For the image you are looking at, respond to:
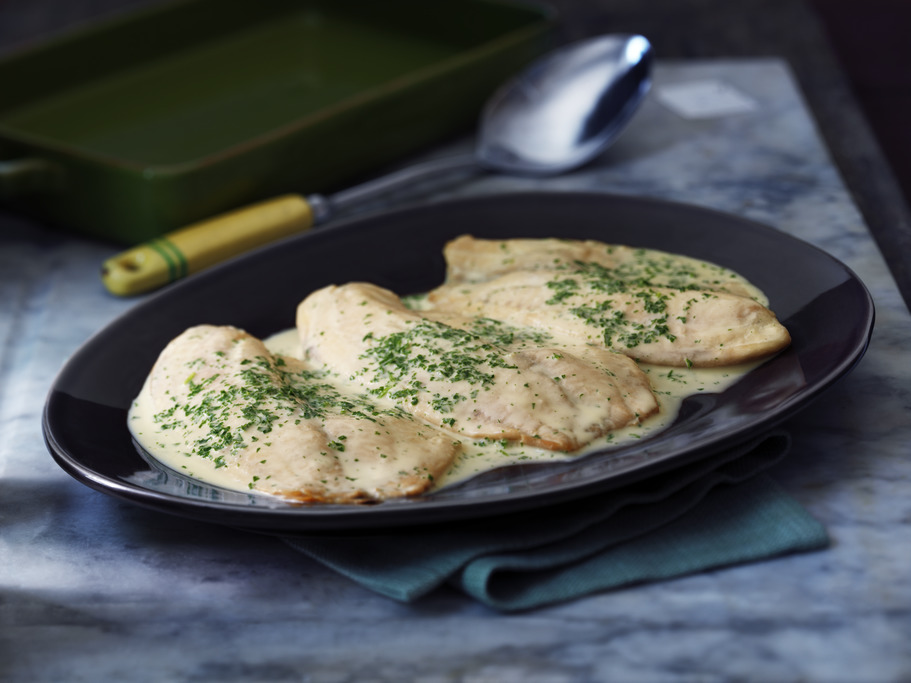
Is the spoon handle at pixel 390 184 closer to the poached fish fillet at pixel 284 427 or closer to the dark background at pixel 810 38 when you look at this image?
the poached fish fillet at pixel 284 427

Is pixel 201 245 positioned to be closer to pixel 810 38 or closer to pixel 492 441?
pixel 492 441

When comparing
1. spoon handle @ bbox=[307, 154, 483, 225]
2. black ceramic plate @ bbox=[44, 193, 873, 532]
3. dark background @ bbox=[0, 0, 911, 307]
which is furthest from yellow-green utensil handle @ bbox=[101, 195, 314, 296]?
dark background @ bbox=[0, 0, 911, 307]

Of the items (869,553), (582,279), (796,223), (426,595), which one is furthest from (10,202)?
(869,553)

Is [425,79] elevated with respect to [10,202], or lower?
elevated

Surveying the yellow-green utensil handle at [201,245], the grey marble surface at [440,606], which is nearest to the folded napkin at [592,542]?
the grey marble surface at [440,606]

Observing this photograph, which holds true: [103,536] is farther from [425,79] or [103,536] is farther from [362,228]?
[425,79]
